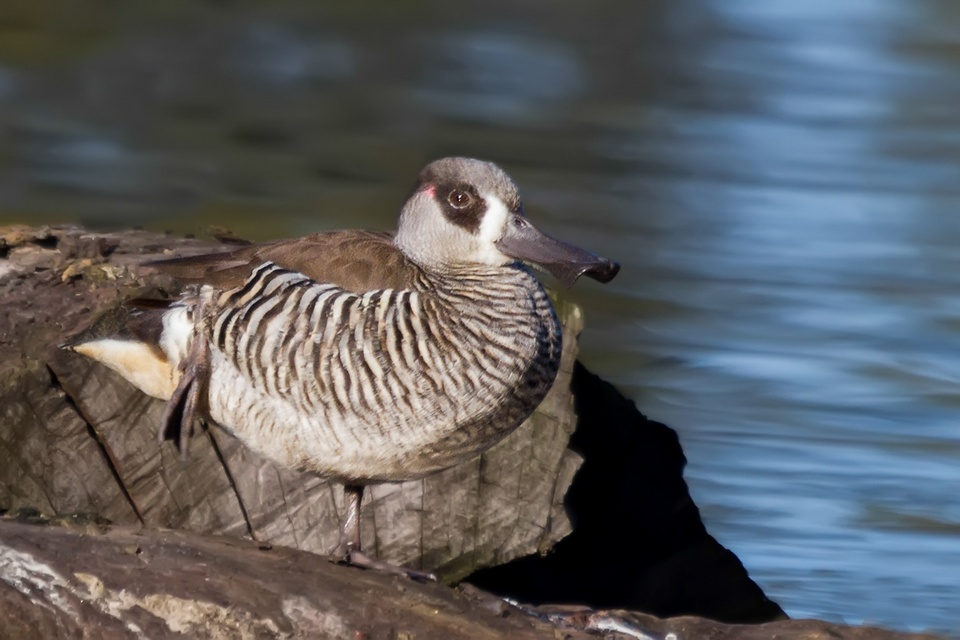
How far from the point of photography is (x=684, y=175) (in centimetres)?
1240

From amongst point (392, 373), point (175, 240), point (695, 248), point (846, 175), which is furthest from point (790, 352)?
point (392, 373)

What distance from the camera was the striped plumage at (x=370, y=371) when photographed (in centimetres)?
510

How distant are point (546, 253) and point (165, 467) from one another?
137 centimetres

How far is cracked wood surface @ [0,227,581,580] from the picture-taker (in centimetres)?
541

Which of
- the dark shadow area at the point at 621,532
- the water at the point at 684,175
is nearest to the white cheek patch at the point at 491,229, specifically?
the dark shadow area at the point at 621,532

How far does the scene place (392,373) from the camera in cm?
509

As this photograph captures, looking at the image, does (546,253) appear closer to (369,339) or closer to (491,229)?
(491,229)

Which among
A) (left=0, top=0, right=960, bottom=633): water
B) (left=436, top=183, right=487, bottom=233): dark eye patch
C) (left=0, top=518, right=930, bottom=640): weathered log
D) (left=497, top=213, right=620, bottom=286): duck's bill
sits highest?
(left=0, top=0, right=960, bottom=633): water

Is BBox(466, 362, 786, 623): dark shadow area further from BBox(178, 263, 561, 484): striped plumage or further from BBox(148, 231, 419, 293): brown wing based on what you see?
BBox(148, 231, 419, 293): brown wing

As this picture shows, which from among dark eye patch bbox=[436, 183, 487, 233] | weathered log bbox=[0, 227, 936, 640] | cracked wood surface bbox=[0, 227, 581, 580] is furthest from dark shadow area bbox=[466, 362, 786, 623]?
dark eye patch bbox=[436, 183, 487, 233]

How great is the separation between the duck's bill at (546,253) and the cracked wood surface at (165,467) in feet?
1.43

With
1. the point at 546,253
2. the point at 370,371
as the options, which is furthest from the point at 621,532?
the point at 370,371

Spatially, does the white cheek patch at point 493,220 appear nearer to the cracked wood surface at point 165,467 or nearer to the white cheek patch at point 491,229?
the white cheek patch at point 491,229

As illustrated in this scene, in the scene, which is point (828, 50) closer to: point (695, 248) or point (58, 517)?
point (695, 248)
